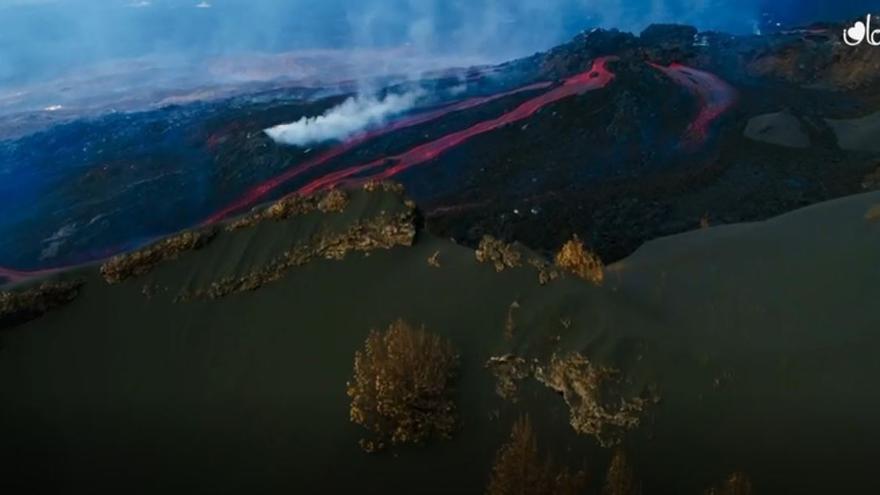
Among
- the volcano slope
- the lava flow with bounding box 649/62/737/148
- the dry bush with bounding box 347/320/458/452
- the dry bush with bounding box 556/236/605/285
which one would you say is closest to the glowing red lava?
the lava flow with bounding box 649/62/737/148

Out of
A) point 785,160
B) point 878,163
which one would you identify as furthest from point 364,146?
point 878,163

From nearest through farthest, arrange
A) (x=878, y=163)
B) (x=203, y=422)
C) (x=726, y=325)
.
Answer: (x=203, y=422) → (x=726, y=325) → (x=878, y=163)

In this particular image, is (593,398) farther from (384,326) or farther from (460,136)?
(460,136)

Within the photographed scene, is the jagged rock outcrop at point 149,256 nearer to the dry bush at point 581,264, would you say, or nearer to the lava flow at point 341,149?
the dry bush at point 581,264

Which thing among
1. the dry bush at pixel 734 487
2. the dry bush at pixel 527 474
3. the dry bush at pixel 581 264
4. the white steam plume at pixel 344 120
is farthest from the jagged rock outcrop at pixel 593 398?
the white steam plume at pixel 344 120

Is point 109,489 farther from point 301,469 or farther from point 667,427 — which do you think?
point 667,427
